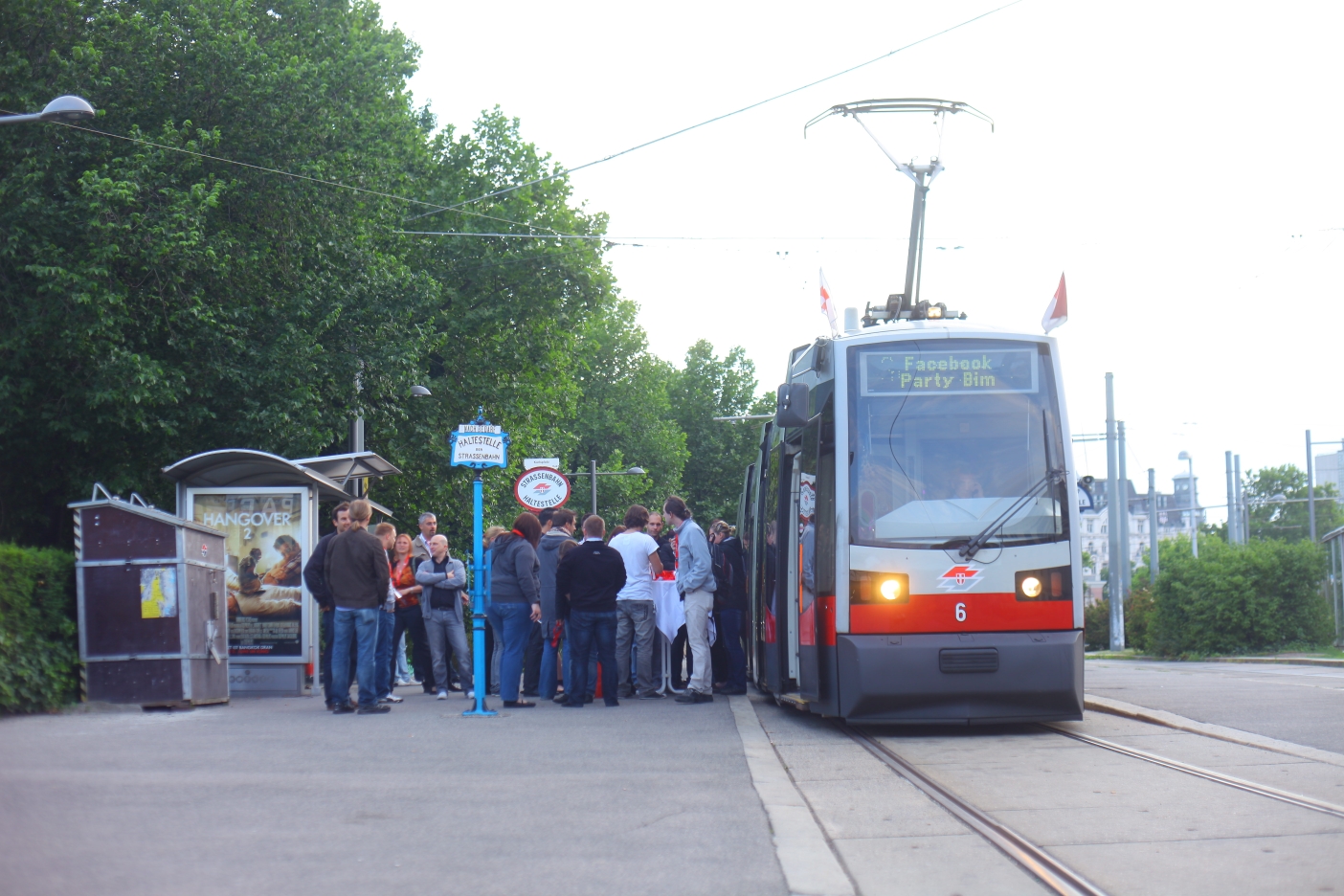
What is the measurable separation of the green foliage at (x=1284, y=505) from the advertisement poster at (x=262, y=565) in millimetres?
86900

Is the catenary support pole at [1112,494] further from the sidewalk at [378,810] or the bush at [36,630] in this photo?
the bush at [36,630]

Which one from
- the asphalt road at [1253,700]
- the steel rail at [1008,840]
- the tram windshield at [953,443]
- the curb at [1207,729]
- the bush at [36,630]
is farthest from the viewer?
the bush at [36,630]

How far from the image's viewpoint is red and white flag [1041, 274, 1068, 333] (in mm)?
10969

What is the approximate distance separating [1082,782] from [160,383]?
15971mm

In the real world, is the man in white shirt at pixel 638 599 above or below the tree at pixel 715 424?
below

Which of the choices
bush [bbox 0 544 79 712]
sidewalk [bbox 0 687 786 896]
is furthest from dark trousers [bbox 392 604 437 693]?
sidewalk [bbox 0 687 786 896]

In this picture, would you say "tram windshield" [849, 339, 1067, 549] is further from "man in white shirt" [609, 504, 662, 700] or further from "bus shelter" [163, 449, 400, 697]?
"bus shelter" [163, 449, 400, 697]

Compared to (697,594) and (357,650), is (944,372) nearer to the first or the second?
(697,594)

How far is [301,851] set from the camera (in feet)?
18.9

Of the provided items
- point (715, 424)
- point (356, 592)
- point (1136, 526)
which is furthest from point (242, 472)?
point (1136, 526)

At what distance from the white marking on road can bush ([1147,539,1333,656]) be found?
27181 millimetres

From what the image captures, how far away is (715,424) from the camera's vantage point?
78250 millimetres

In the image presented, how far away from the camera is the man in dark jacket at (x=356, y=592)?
12492 millimetres

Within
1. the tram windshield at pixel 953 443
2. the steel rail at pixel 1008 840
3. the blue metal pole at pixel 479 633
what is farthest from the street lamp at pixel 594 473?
the steel rail at pixel 1008 840
